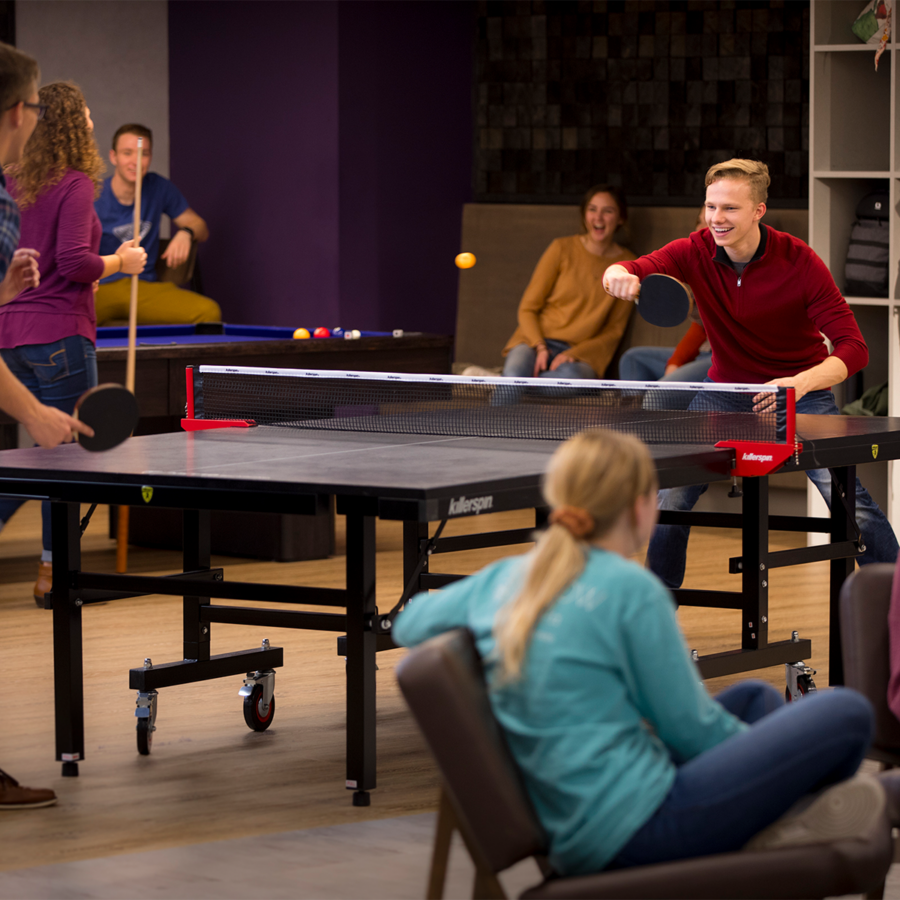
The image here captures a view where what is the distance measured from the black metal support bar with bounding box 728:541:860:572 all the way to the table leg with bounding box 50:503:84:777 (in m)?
1.54

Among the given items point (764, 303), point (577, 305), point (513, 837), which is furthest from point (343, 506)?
point (577, 305)

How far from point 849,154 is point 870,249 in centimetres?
43

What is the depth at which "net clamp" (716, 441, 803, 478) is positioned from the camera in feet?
12.3

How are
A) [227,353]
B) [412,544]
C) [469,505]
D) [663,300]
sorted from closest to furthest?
1. [469,505]
2. [663,300]
3. [412,544]
4. [227,353]

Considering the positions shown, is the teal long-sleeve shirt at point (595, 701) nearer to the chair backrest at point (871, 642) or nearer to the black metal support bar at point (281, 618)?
the chair backrest at point (871, 642)

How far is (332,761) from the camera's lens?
3.82 meters

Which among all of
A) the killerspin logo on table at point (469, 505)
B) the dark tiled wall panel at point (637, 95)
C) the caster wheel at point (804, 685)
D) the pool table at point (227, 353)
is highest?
the dark tiled wall panel at point (637, 95)

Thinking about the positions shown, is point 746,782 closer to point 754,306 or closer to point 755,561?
point 755,561

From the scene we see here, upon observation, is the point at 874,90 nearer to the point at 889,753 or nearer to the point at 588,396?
the point at 588,396

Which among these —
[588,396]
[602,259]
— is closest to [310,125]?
[602,259]

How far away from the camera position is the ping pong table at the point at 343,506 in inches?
131

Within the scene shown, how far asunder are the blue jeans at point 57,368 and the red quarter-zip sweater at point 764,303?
6.10 ft

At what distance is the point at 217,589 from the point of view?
360 centimetres

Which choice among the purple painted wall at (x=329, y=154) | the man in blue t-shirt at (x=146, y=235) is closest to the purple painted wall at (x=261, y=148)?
the purple painted wall at (x=329, y=154)
